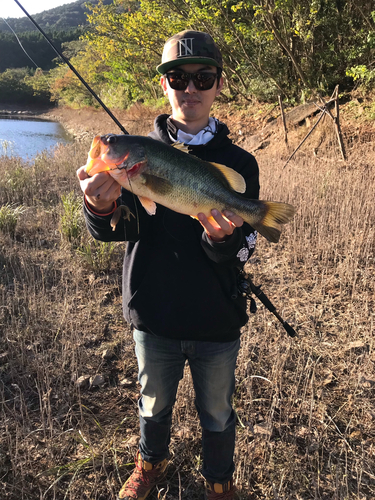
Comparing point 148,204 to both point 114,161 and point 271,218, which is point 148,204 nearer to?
point 114,161

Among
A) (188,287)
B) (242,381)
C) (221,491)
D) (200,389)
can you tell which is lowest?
(221,491)

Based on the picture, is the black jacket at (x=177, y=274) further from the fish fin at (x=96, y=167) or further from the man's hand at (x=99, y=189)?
the fish fin at (x=96, y=167)

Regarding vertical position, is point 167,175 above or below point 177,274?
above

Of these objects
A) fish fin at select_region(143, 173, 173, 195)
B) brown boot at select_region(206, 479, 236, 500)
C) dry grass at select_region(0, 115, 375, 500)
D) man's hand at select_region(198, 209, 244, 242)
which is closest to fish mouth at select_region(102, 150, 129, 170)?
fish fin at select_region(143, 173, 173, 195)

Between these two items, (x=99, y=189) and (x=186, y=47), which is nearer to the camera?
(x=99, y=189)

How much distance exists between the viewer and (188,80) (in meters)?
2.06

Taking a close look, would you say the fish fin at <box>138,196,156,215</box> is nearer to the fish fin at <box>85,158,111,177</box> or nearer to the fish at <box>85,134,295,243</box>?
the fish at <box>85,134,295,243</box>

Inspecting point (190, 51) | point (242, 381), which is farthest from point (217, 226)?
point (242, 381)

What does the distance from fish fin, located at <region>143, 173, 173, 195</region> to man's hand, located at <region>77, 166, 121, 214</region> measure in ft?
0.53

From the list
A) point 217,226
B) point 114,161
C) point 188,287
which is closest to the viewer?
point 114,161

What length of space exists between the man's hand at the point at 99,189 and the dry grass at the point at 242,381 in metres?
1.59

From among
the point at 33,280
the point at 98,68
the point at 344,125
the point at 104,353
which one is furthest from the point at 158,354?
the point at 98,68

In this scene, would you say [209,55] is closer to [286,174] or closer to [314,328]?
[314,328]

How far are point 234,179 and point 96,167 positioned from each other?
787 millimetres
